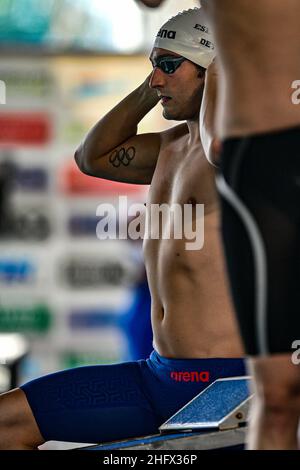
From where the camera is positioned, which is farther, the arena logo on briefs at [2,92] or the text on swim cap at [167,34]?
the arena logo on briefs at [2,92]

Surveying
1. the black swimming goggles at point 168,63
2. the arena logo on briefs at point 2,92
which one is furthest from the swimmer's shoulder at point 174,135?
the arena logo on briefs at point 2,92

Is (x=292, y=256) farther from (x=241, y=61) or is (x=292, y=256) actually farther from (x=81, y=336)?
(x=81, y=336)

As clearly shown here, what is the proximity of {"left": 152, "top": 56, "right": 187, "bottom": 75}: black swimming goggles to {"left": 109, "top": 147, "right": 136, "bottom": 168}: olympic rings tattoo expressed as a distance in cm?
38

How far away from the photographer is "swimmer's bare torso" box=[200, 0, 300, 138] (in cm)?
236

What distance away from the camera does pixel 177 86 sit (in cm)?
382

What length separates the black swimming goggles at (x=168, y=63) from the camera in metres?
3.87

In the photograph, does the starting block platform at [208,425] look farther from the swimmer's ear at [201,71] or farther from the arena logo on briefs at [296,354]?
the swimmer's ear at [201,71]

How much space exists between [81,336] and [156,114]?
1.92 meters

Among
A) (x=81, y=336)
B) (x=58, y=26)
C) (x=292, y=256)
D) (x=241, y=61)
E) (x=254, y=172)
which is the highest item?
(x=58, y=26)

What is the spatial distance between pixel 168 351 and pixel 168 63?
0.99 meters

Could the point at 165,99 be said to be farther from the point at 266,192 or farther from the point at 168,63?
the point at 266,192

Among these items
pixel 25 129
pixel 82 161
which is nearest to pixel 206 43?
pixel 82 161
